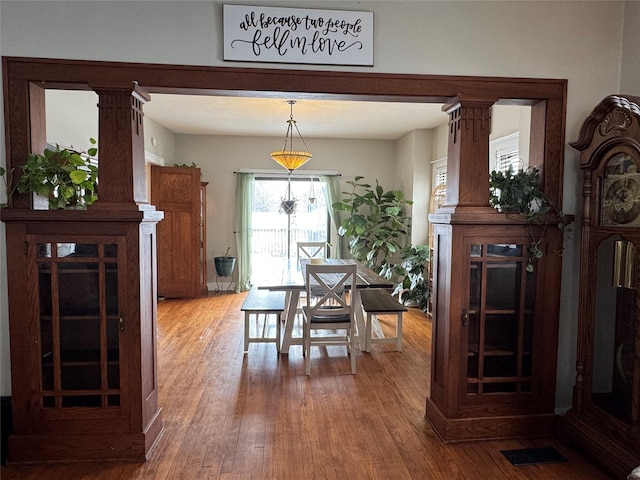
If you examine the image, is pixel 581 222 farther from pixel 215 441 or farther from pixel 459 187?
pixel 215 441

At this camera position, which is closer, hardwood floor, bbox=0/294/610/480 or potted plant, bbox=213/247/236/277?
hardwood floor, bbox=0/294/610/480

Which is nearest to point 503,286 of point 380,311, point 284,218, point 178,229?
point 380,311

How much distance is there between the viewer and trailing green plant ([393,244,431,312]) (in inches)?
215

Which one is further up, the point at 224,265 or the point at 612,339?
the point at 612,339

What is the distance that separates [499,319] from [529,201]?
29.0 inches

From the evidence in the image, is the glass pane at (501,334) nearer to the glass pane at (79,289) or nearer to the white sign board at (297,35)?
the white sign board at (297,35)

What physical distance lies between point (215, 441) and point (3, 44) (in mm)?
2477

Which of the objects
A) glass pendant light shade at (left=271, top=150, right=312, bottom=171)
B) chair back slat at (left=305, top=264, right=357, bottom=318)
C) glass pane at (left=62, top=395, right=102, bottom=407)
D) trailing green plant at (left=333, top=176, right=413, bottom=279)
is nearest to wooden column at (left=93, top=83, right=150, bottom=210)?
glass pane at (left=62, top=395, right=102, bottom=407)

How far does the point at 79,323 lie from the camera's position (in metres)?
2.23

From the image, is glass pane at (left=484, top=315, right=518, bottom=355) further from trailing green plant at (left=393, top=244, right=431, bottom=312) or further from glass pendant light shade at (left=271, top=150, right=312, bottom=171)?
glass pendant light shade at (left=271, top=150, right=312, bottom=171)

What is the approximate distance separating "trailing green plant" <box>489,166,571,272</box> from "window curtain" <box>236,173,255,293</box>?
194 inches

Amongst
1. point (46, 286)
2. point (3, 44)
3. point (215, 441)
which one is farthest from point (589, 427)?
point (3, 44)

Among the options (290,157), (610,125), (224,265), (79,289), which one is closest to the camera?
(610,125)

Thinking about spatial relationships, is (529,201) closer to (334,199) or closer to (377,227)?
(377,227)
